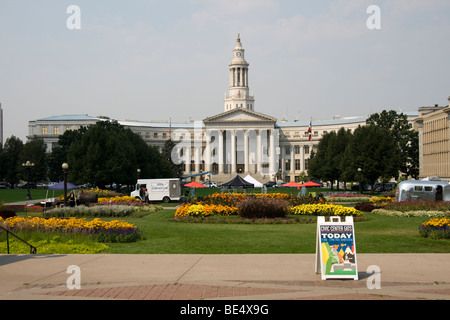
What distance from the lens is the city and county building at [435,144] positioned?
86188mm

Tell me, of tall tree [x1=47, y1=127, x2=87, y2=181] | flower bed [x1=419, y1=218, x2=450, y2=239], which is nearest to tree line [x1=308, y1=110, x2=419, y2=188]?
flower bed [x1=419, y1=218, x2=450, y2=239]

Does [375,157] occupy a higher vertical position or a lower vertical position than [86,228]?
higher

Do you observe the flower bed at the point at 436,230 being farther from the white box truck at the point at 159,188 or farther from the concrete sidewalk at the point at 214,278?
the white box truck at the point at 159,188

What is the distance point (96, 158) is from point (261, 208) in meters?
42.9

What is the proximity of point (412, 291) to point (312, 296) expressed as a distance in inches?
85.6

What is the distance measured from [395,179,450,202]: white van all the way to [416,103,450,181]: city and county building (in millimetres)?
49321

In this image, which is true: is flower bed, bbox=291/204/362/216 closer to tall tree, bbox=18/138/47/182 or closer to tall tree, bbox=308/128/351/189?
tall tree, bbox=308/128/351/189

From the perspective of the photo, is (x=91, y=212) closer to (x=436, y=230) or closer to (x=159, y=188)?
(x=159, y=188)

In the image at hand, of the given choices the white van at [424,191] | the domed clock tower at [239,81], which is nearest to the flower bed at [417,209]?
the white van at [424,191]

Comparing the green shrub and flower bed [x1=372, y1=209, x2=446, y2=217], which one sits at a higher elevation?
the green shrub

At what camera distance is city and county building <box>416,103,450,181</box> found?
283 ft

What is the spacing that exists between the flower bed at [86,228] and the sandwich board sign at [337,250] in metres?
9.34

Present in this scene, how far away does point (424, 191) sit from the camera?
37.8 meters

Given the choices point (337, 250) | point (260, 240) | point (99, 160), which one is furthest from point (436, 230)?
point (99, 160)
